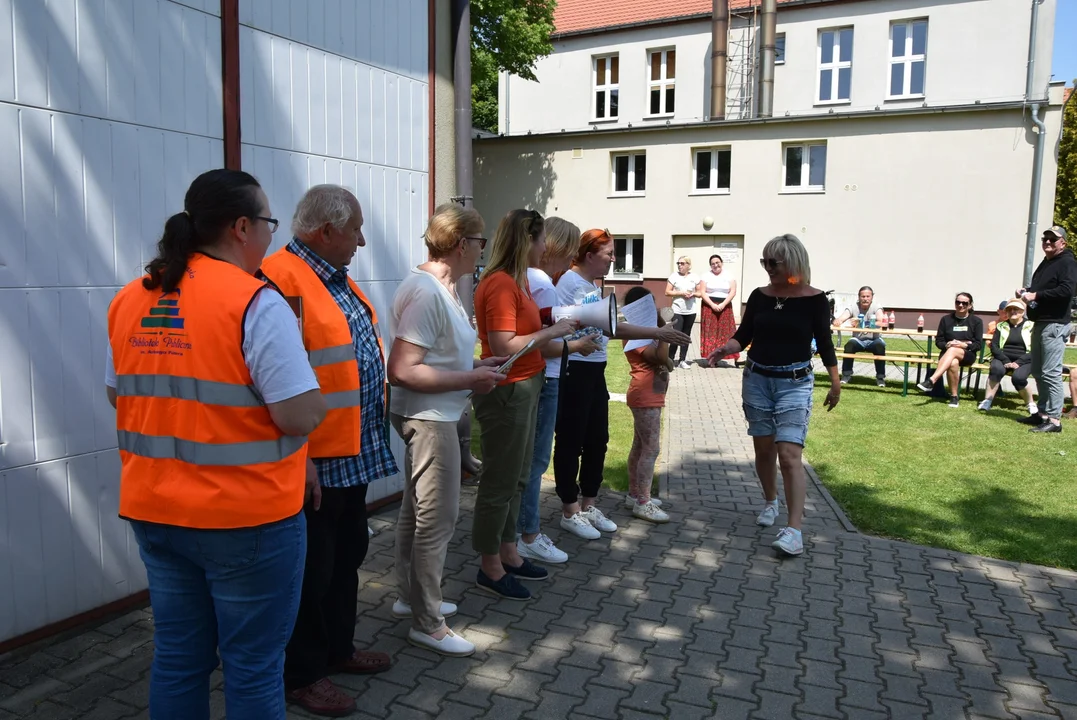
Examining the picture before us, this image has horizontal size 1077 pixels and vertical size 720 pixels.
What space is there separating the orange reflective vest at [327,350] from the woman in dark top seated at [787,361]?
9.47ft

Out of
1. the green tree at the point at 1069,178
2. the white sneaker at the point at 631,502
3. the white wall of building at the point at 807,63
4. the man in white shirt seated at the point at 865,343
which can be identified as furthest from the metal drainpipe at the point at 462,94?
the green tree at the point at 1069,178

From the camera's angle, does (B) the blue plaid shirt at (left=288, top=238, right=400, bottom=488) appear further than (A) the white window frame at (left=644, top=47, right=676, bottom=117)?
No

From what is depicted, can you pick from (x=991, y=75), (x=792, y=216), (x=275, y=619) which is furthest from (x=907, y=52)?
(x=275, y=619)

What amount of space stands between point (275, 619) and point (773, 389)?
11.7 ft

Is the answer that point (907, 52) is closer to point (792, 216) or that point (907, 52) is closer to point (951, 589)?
point (792, 216)

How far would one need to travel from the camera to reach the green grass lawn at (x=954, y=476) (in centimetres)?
555

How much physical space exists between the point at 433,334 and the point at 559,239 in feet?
4.77

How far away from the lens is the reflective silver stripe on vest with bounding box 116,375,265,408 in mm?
2158

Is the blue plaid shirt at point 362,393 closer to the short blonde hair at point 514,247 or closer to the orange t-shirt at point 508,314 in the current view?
the orange t-shirt at point 508,314

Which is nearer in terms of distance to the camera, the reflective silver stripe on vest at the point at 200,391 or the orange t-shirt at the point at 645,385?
the reflective silver stripe on vest at the point at 200,391

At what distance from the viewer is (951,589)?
4.61 metres

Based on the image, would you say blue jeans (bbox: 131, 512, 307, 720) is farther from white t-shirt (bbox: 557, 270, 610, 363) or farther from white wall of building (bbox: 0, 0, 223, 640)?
white t-shirt (bbox: 557, 270, 610, 363)

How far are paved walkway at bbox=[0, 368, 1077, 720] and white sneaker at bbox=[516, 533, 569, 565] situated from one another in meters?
0.09

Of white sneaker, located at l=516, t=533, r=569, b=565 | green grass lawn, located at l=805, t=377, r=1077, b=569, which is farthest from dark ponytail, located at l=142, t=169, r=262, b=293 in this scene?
green grass lawn, located at l=805, t=377, r=1077, b=569
